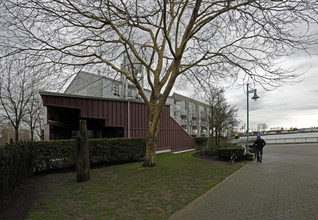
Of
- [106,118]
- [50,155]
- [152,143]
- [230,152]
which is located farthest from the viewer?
[106,118]

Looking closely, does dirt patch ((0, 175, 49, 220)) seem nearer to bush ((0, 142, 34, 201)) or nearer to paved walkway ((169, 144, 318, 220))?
bush ((0, 142, 34, 201))

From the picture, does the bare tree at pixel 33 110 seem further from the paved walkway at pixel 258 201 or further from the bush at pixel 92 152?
the paved walkway at pixel 258 201

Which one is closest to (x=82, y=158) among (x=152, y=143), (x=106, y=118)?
(x=152, y=143)

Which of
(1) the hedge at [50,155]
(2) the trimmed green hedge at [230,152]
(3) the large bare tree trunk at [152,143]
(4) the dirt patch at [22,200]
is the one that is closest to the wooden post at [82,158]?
(4) the dirt patch at [22,200]

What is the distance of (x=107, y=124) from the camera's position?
14375 millimetres

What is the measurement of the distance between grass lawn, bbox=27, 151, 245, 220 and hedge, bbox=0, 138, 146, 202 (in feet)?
3.41

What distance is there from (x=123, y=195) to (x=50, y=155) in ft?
18.4

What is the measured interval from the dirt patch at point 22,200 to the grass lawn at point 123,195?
21 cm

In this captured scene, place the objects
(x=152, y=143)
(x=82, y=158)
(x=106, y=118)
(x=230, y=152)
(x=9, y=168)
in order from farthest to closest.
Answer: (x=106, y=118), (x=230, y=152), (x=152, y=143), (x=82, y=158), (x=9, y=168)

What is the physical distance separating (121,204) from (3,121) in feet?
85.4

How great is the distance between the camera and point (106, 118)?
47.0 ft

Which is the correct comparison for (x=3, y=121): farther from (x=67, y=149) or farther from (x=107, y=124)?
(x=67, y=149)

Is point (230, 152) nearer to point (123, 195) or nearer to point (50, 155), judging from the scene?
point (123, 195)

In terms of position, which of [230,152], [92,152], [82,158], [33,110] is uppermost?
[33,110]
